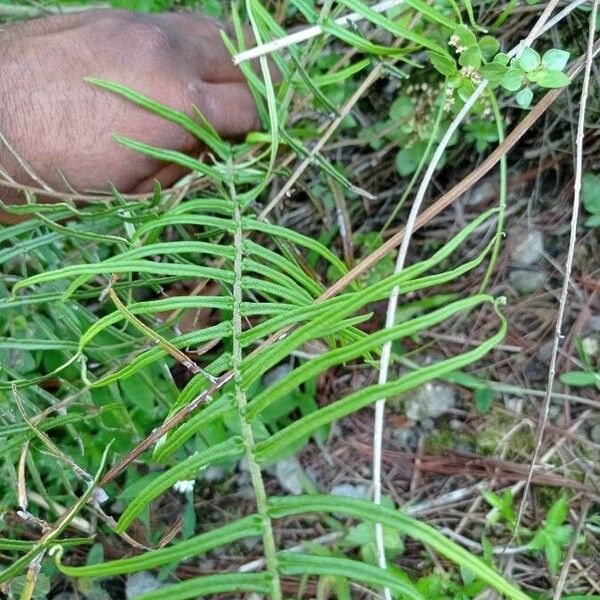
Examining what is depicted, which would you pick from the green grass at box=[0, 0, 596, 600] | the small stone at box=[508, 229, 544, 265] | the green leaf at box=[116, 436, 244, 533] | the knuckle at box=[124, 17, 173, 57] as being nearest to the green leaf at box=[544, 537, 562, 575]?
the green grass at box=[0, 0, 596, 600]

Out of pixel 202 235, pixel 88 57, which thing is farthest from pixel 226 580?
pixel 88 57

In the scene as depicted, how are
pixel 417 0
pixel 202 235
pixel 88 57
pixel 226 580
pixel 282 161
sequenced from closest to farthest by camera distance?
pixel 226 580, pixel 417 0, pixel 202 235, pixel 88 57, pixel 282 161

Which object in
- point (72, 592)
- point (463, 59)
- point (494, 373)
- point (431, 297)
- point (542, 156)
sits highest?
point (463, 59)

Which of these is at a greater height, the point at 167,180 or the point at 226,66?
the point at 226,66

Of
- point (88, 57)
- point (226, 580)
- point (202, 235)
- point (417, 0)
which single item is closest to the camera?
point (226, 580)

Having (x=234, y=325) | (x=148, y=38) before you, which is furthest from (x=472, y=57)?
(x=148, y=38)

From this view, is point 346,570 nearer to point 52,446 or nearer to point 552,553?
point 52,446

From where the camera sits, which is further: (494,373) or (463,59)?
(494,373)

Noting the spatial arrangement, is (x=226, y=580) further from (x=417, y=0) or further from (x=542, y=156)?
(x=542, y=156)
